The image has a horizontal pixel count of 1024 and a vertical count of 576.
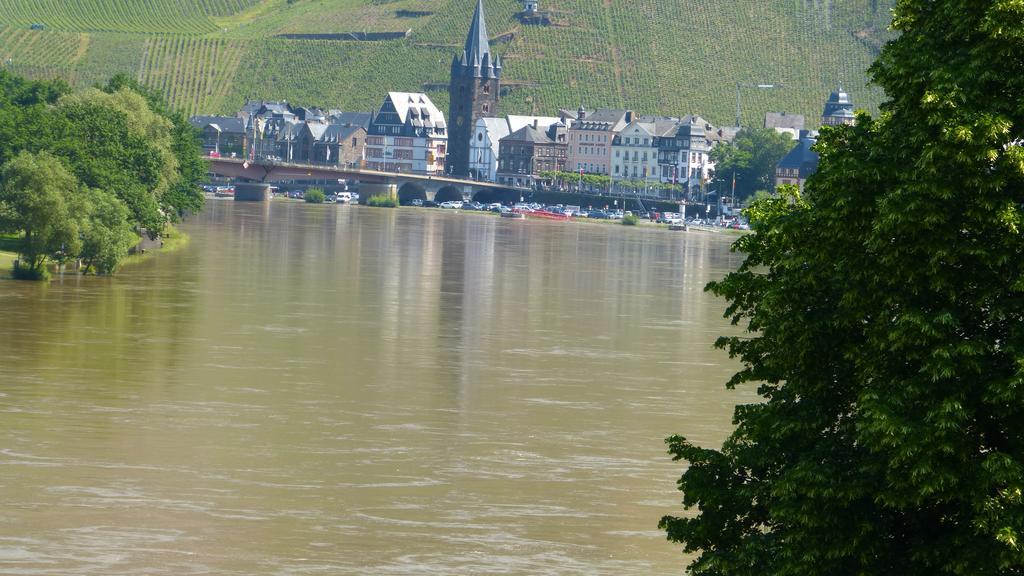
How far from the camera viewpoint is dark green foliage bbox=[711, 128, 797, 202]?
14225 centimetres

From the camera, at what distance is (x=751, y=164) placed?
143 m

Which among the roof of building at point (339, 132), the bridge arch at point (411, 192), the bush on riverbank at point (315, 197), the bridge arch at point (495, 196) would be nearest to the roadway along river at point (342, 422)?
the bush on riverbank at point (315, 197)

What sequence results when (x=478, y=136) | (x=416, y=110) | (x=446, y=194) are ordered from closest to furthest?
(x=446, y=194)
(x=478, y=136)
(x=416, y=110)

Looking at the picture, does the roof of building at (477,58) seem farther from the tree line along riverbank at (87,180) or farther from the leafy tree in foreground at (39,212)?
the leafy tree in foreground at (39,212)

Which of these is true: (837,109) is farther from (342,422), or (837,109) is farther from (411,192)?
(342,422)

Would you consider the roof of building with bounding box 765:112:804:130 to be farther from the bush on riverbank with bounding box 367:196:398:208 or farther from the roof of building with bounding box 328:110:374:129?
→ the bush on riverbank with bounding box 367:196:398:208

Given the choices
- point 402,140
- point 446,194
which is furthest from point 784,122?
point 446,194

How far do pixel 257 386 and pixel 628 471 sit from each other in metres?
8.74

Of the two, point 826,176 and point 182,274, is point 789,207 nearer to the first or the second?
point 826,176

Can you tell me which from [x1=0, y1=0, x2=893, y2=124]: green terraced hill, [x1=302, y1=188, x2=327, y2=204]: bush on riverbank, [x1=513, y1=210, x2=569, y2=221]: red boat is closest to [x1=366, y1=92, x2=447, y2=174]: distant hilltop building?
[x1=0, y1=0, x2=893, y2=124]: green terraced hill

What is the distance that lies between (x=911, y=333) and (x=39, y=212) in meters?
38.7

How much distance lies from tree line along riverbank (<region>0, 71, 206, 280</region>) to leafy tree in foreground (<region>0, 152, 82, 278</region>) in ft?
0.09

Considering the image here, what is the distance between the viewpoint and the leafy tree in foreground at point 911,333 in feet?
37.1

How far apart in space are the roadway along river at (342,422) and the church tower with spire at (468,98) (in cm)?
11938
